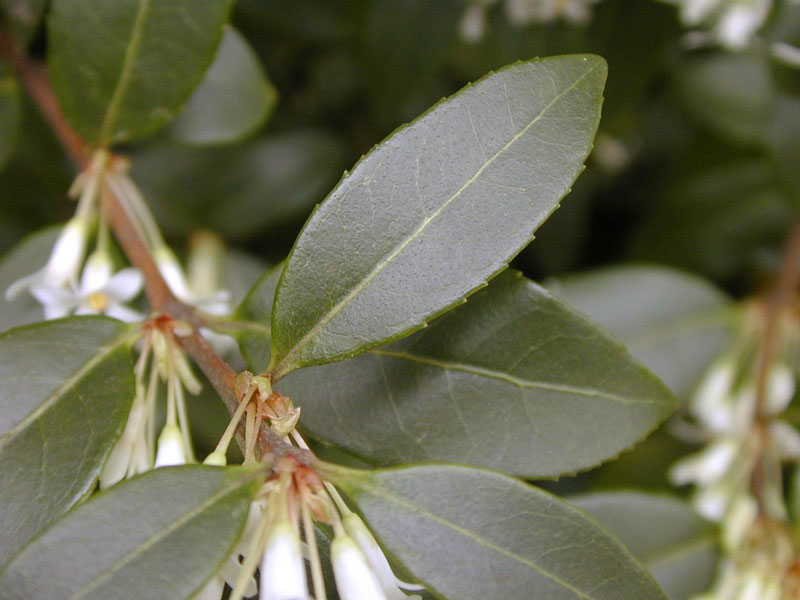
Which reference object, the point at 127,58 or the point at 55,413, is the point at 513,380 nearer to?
the point at 55,413

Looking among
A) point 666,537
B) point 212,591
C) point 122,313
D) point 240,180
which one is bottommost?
point 666,537

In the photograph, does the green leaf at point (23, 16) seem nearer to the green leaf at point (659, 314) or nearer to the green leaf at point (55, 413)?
the green leaf at point (55, 413)

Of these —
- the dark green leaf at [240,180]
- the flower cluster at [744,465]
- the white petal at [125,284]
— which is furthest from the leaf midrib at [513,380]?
the dark green leaf at [240,180]

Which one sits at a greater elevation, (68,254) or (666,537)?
(68,254)

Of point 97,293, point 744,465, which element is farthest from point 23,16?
point 744,465

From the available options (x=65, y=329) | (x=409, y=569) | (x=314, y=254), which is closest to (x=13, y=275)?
(x=65, y=329)

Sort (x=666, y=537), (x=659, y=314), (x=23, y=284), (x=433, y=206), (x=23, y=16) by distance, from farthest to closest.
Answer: (x=659, y=314)
(x=666, y=537)
(x=23, y=16)
(x=23, y=284)
(x=433, y=206)
